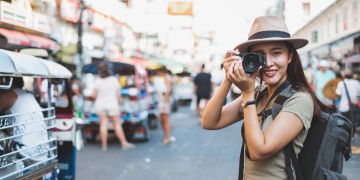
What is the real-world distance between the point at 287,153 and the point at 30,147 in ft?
8.27

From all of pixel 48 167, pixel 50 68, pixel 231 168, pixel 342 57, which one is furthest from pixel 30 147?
pixel 342 57

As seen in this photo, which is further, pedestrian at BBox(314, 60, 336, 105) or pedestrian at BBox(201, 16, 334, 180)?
pedestrian at BBox(314, 60, 336, 105)

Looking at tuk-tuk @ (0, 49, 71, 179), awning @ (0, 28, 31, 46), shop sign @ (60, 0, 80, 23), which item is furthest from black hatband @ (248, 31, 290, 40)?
shop sign @ (60, 0, 80, 23)

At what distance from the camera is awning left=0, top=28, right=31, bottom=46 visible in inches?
448

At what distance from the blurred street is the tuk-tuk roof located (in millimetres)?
2696

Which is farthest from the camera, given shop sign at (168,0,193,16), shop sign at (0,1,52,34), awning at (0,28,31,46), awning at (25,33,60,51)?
shop sign at (168,0,193,16)

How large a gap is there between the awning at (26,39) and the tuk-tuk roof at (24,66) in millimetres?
7195

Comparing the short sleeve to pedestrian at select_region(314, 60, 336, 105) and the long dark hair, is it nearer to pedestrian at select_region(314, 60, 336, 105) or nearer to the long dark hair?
the long dark hair

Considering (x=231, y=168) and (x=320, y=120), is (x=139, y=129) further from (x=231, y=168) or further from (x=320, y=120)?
(x=320, y=120)

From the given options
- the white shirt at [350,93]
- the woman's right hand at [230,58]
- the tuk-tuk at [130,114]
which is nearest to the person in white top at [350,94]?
the white shirt at [350,93]

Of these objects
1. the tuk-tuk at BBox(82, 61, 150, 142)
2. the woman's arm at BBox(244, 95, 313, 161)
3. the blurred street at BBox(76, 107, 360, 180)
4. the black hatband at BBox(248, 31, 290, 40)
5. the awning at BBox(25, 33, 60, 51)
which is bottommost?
the blurred street at BBox(76, 107, 360, 180)

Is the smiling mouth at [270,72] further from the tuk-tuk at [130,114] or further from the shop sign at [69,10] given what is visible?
the shop sign at [69,10]

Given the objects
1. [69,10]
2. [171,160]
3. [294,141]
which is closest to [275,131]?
[294,141]

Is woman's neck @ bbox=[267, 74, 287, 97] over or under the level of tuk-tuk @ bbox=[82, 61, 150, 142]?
over
